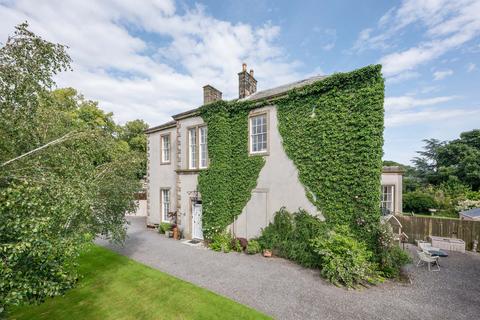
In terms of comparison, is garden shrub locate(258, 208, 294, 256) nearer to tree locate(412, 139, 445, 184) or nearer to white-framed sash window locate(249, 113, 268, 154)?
white-framed sash window locate(249, 113, 268, 154)

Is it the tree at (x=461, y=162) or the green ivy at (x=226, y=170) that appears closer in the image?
the green ivy at (x=226, y=170)

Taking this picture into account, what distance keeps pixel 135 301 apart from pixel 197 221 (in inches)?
297

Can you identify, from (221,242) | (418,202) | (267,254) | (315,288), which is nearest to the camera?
(315,288)

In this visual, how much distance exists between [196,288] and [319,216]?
247 inches

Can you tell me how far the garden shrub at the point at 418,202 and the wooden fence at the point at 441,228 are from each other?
9.91 m

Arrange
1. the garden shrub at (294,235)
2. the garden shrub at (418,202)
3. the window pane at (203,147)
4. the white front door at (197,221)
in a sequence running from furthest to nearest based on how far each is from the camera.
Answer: the garden shrub at (418,202)
the white front door at (197,221)
the window pane at (203,147)
the garden shrub at (294,235)

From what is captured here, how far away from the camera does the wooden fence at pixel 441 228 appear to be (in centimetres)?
1266

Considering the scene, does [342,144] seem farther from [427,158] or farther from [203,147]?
[427,158]

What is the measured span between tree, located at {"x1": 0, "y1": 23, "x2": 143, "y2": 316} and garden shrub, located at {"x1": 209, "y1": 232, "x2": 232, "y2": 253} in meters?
7.44

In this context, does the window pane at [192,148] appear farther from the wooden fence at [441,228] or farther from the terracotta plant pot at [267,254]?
the wooden fence at [441,228]

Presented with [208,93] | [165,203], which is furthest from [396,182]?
[165,203]

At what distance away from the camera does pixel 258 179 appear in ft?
41.5

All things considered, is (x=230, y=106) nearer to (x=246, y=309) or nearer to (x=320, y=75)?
(x=320, y=75)

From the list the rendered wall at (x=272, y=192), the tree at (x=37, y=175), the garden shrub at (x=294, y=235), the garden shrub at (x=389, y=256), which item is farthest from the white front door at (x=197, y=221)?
the garden shrub at (x=389, y=256)
